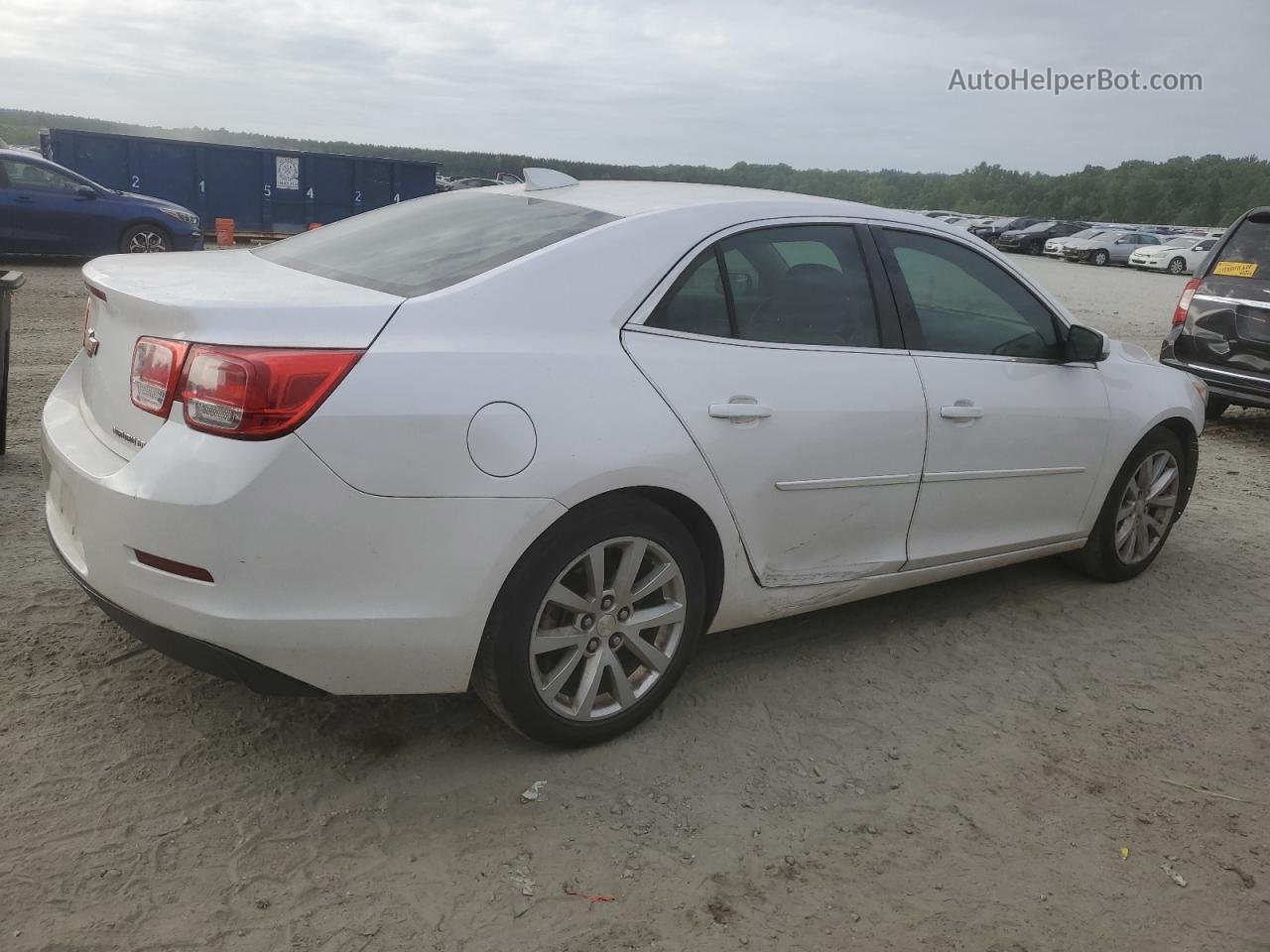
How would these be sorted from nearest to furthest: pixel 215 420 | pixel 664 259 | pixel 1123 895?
pixel 215 420
pixel 1123 895
pixel 664 259

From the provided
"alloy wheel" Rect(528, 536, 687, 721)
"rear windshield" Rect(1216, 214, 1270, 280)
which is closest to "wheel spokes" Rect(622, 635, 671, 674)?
"alloy wheel" Rect(528, 536, 687, 721)

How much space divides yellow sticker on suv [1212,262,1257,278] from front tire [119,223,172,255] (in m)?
13.7

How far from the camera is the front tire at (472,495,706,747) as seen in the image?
2.89m

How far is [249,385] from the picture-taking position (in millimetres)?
2541

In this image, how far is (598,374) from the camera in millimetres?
2973

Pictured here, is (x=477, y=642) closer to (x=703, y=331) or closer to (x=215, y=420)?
(x=215, y=420)

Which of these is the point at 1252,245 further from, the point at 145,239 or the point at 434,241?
the point at 145,239

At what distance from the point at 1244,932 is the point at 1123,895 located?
271 mm

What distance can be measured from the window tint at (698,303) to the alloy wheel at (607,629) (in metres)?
0.64

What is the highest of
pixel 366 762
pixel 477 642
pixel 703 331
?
pixel 703 331

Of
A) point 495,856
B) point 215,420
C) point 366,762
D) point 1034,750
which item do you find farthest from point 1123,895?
point 215,420

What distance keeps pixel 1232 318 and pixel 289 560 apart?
313 inches

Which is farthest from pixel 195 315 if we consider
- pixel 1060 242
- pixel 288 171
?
pixel 1060 242

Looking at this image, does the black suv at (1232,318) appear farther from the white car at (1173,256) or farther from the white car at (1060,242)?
the white car at (1060,242)
